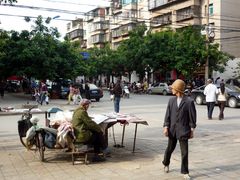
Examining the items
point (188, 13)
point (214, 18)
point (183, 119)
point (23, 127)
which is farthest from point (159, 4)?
point (183, 119)

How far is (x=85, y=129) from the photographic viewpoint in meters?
8.26

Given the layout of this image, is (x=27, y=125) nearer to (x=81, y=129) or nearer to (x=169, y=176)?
(x=81, y=129)

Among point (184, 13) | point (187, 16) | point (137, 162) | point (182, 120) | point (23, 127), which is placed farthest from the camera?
point (184, 13)

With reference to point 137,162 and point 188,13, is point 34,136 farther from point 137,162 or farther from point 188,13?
point 188,13

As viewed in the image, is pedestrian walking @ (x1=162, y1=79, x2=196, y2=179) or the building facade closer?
pedestrian walking @ (x1=162, y1=79, x2=196, y2=179)

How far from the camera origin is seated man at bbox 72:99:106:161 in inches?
323

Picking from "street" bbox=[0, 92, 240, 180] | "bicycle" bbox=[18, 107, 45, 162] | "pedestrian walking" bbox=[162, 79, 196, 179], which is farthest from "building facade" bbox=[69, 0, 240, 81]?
"pedestrian walking" bbox=[162, 79, 196, 179]

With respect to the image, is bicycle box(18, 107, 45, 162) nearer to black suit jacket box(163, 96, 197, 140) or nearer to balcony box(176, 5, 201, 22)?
black suit jacket box(163, 96, 197, 140)

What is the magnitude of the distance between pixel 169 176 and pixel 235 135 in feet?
18.3

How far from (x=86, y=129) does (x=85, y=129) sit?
0.02 metres

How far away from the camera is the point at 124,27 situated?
235 ft

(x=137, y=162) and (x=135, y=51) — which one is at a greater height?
(x=135, y=51)

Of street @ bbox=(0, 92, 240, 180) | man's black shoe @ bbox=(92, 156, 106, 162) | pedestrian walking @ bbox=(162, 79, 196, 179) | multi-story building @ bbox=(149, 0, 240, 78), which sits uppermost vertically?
multi-story building @ bbox=(149, 0, 240, 78)

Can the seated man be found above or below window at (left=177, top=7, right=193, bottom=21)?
below
